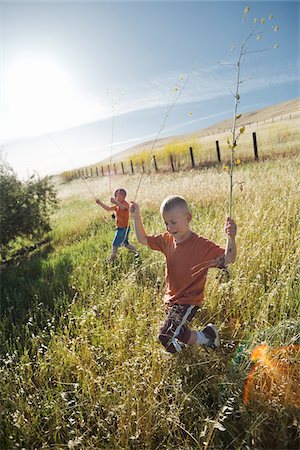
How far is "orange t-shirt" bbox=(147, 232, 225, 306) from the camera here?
2.35 meters

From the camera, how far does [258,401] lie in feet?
6.38

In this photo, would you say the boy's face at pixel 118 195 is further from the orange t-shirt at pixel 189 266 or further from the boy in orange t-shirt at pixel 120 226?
the orange t-shirt at pixel 189 266

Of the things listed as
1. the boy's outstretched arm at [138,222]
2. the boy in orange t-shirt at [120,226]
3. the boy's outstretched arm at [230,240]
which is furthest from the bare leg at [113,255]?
the boy's outstretched arm at [230,240]

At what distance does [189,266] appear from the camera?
2393 mm

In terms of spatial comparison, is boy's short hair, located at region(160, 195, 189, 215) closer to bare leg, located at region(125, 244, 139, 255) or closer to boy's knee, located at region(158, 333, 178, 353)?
boy's knee, located at region(158, 333, 178, 353)

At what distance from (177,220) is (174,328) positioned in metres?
0.73

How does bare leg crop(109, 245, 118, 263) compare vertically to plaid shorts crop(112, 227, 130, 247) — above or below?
below

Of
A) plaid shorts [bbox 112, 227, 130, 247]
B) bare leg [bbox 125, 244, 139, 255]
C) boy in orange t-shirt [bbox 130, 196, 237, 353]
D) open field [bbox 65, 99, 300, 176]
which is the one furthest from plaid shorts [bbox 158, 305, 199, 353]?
open field [bbox 65, 99, 300, 176]

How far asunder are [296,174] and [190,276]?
3.23 m

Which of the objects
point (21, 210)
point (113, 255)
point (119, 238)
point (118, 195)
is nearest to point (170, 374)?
point (113, 255)

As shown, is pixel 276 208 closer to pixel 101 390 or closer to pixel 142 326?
pixel 142 326

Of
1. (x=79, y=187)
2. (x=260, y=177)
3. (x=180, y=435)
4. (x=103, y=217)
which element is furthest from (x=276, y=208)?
(x=79, y=187)

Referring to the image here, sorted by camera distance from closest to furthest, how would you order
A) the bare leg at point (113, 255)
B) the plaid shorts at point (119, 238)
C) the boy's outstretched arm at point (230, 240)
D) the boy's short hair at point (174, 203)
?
the boy's outstretched arm at point (230, 240) → the boy's short hair at point (174, 203) → the bare leg at point (113, 255) → the plaid shorts at point (119, 238)

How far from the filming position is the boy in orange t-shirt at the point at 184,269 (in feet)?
7.56
